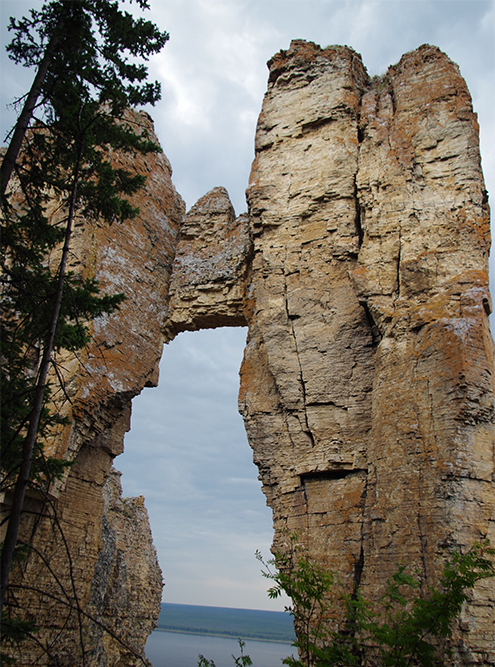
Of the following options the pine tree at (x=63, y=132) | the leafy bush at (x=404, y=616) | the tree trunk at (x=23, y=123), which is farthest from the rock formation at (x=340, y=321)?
the tree trunk at (x=23, y=123)

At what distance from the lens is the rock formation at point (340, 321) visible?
659cm

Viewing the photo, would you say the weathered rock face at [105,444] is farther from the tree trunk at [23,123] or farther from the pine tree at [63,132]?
the tree trunk at [23,123]

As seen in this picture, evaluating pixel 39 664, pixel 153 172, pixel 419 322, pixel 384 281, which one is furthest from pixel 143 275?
pixel 39 664

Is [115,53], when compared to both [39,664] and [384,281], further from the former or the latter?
[39,664]

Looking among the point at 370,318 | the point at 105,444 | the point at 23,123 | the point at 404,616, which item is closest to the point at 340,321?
the point at 370,318

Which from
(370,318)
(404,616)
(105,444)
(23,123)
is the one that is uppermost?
(370,318)

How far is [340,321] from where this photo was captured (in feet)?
29.5

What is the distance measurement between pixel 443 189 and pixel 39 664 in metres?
10.3

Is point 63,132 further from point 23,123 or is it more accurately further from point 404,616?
point 404,616

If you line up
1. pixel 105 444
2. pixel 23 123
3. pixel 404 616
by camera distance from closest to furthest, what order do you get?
pixel 23 123
pixel 404 616
pixel 105 444

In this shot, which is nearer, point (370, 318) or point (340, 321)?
point (370, 318)

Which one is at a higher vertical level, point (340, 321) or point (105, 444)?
point (340, 321)

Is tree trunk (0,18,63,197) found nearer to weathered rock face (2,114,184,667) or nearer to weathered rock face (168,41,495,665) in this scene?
weathered rock face (2,114,184,667)

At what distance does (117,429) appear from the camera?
1062cm
